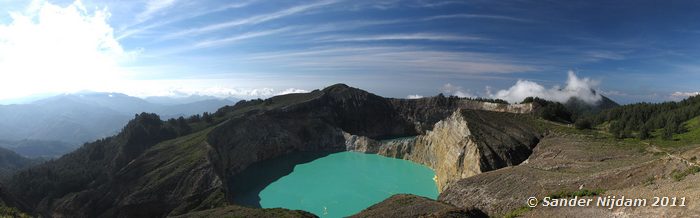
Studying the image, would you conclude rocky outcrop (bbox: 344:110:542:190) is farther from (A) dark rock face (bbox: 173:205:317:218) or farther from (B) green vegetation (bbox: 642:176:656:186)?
(A) dark rock face (bbox: 173:205:317:218)

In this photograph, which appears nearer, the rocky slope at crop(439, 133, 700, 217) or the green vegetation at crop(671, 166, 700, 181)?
the green vegetation at crop(671, 166, 700, 181)

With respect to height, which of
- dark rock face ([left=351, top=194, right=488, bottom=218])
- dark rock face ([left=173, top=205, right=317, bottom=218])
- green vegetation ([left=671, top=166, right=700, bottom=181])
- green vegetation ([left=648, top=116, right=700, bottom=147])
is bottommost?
dark rock face ([left=173, top=205, right=317, bottom=218])

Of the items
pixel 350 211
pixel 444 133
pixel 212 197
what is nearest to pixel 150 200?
pixel 212 197

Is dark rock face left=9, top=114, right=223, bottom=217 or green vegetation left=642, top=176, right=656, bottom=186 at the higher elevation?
green vegetation left=642, top=176, right=656, bottom=186

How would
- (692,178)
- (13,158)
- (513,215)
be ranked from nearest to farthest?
(692,178) → (513,215) → (13,158)

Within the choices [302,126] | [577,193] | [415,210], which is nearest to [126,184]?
[415,210]

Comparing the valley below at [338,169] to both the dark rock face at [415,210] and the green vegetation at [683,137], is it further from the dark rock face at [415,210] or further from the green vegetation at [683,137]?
the green vegetation at [683,137]

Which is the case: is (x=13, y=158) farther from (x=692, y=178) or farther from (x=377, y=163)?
(x=692, y=178)

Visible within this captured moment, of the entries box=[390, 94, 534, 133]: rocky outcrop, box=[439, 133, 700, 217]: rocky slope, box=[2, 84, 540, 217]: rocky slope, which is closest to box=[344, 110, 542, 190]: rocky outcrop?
box=[2, 84, 540, 217]: rocky slope
